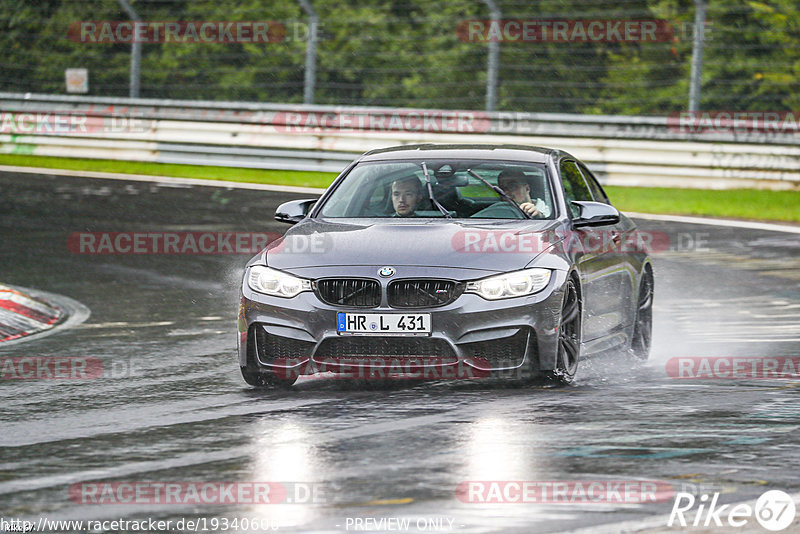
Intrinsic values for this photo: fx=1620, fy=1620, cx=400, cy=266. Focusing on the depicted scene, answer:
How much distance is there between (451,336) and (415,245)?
64cm

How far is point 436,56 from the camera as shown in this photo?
30.7 metres

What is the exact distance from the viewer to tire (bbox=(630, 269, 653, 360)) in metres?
11.0

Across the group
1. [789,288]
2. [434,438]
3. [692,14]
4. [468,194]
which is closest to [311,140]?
[692,14]

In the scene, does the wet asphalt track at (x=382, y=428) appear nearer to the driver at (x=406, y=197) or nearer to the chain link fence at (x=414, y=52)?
the driver at (x=406, y=197)

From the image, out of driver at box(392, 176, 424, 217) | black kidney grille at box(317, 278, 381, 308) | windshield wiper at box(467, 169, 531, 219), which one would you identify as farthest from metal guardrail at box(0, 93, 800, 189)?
black kidney grille at box(317, 278, 381, 308)

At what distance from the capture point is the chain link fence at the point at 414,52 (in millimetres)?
28250

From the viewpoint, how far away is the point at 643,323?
36.8 feet

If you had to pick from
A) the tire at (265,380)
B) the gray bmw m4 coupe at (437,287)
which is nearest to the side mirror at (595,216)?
the gray bmw m4 coupe at (437,287)

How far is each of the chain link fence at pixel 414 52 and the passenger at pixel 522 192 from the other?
16368 millimetres

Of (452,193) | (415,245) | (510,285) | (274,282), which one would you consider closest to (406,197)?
(452,193)

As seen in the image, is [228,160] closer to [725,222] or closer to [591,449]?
[725,222]

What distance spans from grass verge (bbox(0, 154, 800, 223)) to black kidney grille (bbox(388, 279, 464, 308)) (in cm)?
1229

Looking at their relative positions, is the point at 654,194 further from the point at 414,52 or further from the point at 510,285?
the point at 510,285

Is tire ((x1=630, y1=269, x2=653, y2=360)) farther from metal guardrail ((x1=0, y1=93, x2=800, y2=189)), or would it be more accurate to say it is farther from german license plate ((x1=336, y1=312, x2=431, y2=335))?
metal guardrail ((x1=0, y1=93, x2=800, y2=189))
